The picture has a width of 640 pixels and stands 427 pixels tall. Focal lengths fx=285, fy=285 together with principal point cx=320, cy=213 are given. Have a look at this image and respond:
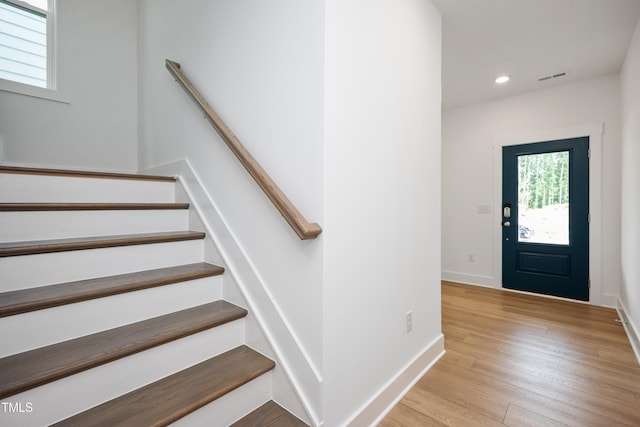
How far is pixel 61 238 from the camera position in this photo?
1559mm

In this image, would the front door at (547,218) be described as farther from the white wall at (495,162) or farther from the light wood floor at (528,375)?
the light wood floor at (528,375)

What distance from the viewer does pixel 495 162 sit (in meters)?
3.92

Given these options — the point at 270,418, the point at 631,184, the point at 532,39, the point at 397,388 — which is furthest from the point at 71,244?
the point at 631,184

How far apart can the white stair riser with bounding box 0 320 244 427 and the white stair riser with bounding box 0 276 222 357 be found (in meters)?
0.26

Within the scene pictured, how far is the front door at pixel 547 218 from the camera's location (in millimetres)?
3348

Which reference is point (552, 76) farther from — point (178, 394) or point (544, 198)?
point (178, 394)

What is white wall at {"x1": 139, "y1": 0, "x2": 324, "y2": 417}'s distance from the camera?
1.25 m

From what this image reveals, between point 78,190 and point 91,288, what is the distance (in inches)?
33.7

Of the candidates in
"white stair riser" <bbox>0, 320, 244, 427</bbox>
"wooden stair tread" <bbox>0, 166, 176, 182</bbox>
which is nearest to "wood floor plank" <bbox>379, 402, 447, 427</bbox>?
"white stair riser" <bbox>0, 320, 244, 427</bbox>

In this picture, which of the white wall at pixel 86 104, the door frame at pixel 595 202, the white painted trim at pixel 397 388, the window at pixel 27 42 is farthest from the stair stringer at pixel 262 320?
the door frame at pixel 595 202

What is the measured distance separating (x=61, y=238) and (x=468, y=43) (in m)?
3.39

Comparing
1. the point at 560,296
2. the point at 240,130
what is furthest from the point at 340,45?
the point at 560,296

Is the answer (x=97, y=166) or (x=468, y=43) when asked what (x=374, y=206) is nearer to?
(x=468, y=43)

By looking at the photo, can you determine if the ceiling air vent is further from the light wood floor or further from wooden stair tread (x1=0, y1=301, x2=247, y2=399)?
wooden stair tread (x1=0, y1=301, x2=247, y2=399)
